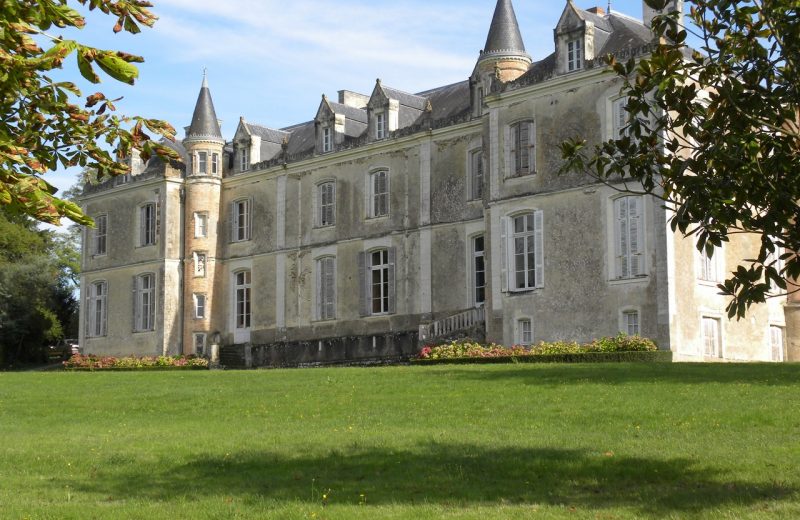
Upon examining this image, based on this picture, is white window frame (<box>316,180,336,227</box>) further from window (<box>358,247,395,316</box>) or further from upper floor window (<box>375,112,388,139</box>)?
upper floor window (<box>375,112,388,139</box>)

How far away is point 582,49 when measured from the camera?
3025 cm

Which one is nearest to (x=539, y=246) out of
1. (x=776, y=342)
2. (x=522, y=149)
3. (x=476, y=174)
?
(x=522, y=149)

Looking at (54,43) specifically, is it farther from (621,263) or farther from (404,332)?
(404,332)

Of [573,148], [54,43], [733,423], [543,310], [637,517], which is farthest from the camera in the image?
[543,310]

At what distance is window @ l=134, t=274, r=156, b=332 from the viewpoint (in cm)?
4228

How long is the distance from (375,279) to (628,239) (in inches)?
422

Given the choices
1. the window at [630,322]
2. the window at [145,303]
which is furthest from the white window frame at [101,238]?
the window at [630,322]

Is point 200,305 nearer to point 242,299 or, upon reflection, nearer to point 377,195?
point 242,299

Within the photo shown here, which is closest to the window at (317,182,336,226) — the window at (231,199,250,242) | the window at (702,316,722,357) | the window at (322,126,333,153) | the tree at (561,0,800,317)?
the window at (322,126,333,153)

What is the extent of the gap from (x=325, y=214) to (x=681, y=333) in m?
15.0

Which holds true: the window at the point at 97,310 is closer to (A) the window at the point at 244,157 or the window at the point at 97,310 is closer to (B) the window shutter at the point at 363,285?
(A) the window at the point at 244,157

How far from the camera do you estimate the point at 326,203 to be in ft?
128

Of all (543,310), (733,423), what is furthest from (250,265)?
(733,423)

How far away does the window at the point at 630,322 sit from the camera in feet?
92.1
